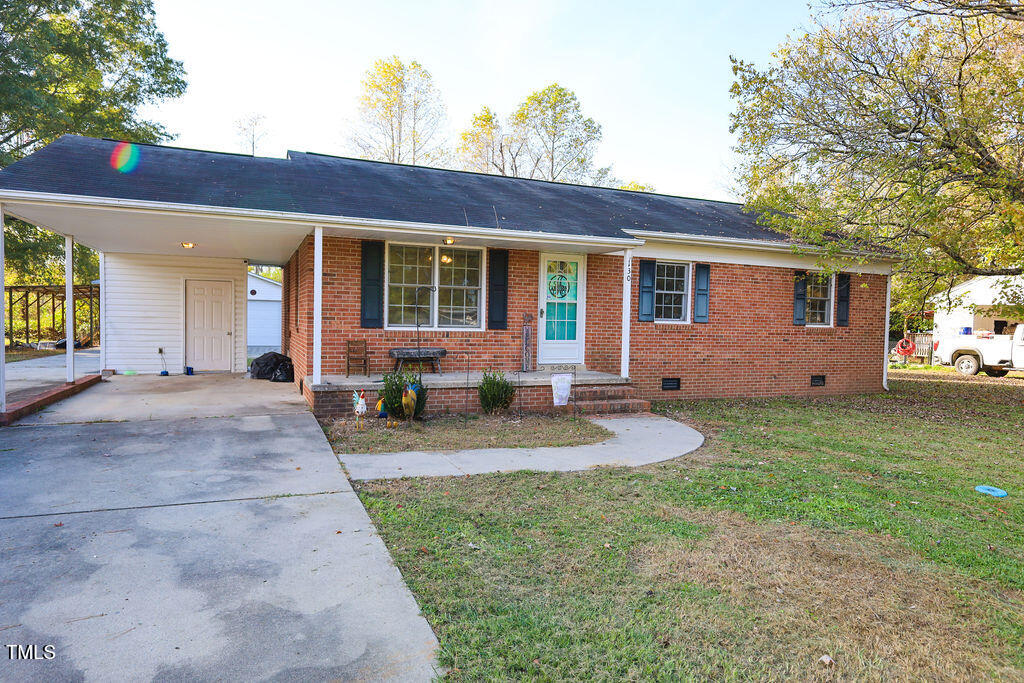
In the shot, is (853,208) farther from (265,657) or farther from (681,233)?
(265,657)

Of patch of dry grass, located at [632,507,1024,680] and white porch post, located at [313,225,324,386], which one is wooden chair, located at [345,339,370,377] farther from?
patch of dry grass, located at [632,507,1024,680]

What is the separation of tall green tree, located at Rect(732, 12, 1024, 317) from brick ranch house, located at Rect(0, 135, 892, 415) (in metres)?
1.51

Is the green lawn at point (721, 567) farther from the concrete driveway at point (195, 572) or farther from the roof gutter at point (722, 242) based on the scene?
the roof gutter at point (722, 242)

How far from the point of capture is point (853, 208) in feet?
33.7

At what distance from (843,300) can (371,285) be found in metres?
10.2

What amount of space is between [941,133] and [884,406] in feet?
16.4

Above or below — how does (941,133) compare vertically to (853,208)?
above

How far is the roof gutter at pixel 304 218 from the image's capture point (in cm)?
664

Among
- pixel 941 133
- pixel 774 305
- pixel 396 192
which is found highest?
pixel 941 133

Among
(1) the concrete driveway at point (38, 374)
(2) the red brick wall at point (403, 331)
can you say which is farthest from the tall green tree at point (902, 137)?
(1) the concrete driveway at point (38, 374)

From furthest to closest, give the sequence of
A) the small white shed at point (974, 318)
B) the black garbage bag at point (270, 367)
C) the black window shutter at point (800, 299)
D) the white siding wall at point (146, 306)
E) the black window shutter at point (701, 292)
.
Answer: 1. the small white shed at point (974, 318)
2. the black window shutter at point (800, 299)
3. the white siding wall at point (146, 306)
4. the black garbage bag at point (270, 367)
5. the black window shutter at point (701, 292)

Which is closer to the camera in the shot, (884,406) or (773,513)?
(773,513)

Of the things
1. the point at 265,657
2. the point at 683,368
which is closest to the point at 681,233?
the point at 683,368

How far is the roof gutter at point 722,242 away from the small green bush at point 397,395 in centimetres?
483
